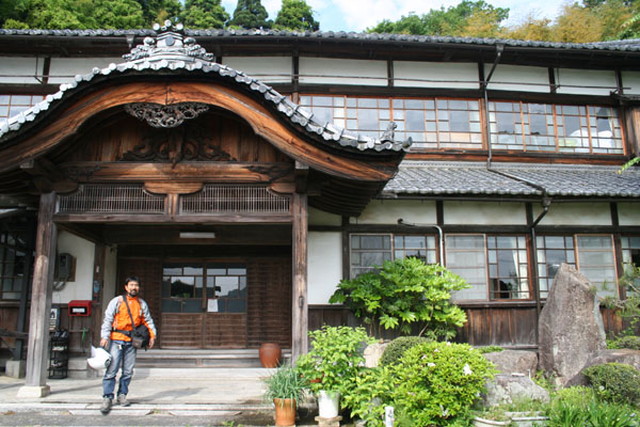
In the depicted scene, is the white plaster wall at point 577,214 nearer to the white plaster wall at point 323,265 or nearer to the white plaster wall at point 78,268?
the white plaster wall at point 323,265

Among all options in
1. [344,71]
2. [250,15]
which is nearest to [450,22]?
[250,15]

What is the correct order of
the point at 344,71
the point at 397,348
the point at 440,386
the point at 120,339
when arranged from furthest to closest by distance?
the point at 344,71, the point at 397,348, the point at 120,339, the point at 440,386

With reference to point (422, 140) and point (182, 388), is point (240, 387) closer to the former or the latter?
point (182, 388)

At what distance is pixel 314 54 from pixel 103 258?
695 cm

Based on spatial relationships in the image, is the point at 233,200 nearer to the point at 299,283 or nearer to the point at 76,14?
the point at 299,283

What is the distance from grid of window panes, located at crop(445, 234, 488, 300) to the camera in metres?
11.6

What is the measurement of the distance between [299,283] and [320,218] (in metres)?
3.29

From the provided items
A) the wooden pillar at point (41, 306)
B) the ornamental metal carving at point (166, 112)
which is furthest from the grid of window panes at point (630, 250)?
the wooden pillar at point (41, 306)

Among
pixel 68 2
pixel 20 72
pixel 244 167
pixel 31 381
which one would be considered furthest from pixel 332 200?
pixel 68 2

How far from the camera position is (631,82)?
14.3m

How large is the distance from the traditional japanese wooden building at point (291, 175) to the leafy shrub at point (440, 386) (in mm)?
2004

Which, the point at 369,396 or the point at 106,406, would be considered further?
the point at 106,406

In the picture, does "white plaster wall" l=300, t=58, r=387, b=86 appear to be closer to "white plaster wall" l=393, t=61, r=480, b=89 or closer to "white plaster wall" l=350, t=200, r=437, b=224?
"white plaster wall" l=393, t=61, r=480, b=89

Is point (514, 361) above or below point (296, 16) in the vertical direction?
below
